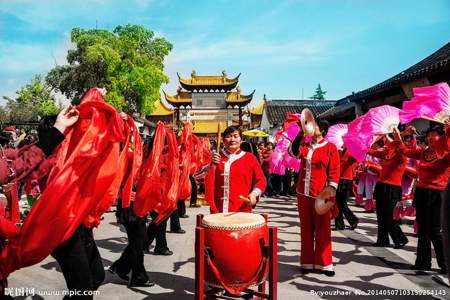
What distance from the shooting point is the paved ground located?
13.8ft

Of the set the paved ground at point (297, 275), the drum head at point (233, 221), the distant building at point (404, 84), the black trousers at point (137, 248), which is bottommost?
the paved ground at point (297, 275)

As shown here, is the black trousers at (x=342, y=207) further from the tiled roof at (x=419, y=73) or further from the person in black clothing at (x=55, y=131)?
the person in black clothing at (x=55, y=131)

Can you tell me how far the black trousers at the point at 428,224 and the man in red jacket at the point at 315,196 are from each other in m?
1.07

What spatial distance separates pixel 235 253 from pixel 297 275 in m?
1.89

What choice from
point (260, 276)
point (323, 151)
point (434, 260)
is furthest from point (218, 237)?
point (434, 260)

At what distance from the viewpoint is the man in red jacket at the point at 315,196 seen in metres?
4.81

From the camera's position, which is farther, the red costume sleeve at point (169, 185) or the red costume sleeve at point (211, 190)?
the red costume sleeve at point (169, 185)

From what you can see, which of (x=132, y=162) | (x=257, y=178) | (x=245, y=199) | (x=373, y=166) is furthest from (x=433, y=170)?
(x=373, y=166)

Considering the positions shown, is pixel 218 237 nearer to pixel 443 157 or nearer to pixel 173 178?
pixel 173 178

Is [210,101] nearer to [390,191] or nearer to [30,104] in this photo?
[30,104]

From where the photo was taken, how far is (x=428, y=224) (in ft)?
15.3

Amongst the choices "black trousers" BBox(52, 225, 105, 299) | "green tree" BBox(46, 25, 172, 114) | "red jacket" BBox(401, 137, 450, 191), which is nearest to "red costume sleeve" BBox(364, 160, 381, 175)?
"red jacket" BBox(401, 137, 450, 191)

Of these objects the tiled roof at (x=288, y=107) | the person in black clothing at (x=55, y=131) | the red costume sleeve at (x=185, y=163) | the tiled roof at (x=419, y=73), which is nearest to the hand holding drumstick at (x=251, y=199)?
the red costume sleeve at (x=185, y=163)

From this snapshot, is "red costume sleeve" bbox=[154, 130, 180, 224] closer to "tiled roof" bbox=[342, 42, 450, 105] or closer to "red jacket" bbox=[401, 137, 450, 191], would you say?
"red jacket" bbox=[401, 137, 450, 191]
